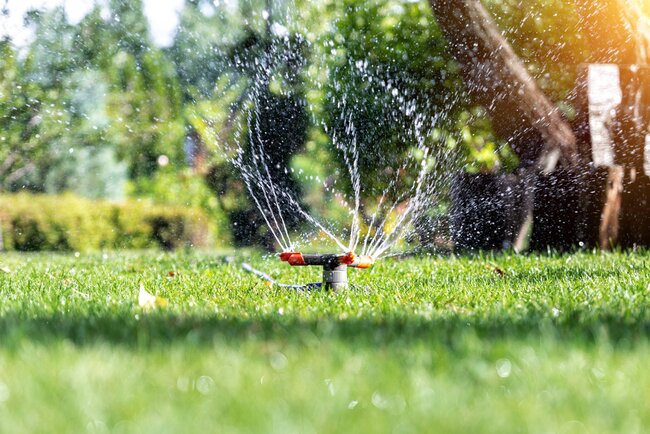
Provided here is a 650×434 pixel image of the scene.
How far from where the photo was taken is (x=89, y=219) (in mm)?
11508

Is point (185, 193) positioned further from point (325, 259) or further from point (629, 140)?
point (325, 259)

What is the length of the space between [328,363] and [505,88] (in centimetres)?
646

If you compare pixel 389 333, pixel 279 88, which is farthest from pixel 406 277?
pixel 279 88

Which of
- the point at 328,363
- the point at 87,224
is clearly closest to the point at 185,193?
the point at 87,224

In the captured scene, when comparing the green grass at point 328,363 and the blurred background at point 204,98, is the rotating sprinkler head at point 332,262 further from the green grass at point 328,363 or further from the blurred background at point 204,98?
the blurred background at point 204,98

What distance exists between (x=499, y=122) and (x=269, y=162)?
4.80 meters

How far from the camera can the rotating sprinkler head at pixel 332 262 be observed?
11.3ft

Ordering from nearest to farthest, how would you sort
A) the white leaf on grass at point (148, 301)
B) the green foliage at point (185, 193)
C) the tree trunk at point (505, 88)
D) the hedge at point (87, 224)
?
1. the white leaf on grass at point (148, 301)
2. the tree trunk at point (505, 88)
3. the hedge at point (87, 224)
4. the green foliage at point (185, 193)

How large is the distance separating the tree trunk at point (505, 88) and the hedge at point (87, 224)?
580cm

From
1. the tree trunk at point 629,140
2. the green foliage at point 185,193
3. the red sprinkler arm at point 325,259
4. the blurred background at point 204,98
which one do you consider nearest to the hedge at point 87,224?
the blurred background at point 204,98

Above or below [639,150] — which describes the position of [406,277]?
below

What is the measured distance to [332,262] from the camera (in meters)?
3.56

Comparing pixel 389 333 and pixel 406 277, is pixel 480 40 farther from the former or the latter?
pixel 389 333

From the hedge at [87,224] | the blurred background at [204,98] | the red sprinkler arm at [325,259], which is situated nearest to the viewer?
the red sprinkler arm at [325,259]
